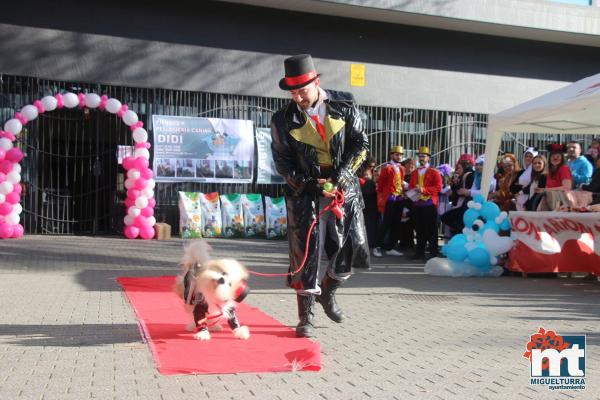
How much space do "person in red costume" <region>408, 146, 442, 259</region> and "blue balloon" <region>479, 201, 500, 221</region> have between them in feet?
5.19

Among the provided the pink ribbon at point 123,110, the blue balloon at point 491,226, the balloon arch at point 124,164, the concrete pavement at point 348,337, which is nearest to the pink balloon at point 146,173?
the balloon arch at point 124,164

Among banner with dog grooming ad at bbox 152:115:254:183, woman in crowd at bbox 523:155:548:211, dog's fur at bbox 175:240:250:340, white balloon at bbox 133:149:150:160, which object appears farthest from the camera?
banner with dog grooming ad at bbox 152:115:254:183

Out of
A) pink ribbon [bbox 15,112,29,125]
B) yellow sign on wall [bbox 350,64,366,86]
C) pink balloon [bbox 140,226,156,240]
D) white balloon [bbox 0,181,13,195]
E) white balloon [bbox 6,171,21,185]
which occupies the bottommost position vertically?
pink balloon [bbox 140,226,156,240]

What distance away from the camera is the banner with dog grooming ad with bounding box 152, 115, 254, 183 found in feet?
52.8

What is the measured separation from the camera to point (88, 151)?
651 inches

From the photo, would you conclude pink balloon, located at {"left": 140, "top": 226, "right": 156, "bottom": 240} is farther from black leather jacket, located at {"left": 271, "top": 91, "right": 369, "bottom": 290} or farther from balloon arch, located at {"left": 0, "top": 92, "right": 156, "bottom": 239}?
black leather jacket, located at {"left": 271, "top": 91, "right": 369, "bottom": 290}

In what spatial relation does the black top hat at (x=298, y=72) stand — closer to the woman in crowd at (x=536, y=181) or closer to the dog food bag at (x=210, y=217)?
the woman in crowd at (x=536, y=181)

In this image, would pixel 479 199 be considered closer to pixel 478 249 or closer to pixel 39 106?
pixel 478 249

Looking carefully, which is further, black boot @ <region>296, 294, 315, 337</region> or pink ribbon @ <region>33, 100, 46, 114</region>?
pink ribbon @ <region>33, 100, 46, 114</region>

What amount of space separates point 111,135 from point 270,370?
1296cm

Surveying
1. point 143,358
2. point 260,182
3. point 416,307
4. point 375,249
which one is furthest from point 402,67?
point 143,358

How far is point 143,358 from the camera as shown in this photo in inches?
191

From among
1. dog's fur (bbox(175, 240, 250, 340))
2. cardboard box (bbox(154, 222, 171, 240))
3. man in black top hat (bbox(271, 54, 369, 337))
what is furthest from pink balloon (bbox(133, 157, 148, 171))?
dog's fur (bbox(175, 240, 250, 340))

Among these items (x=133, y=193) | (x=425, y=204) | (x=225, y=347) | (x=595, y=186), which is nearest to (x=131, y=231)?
(x=133, y=193)
